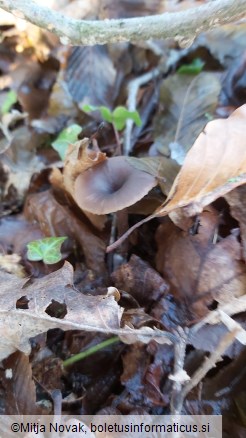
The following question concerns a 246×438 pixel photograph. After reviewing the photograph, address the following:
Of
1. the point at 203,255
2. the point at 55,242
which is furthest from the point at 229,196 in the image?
the point at 55,242

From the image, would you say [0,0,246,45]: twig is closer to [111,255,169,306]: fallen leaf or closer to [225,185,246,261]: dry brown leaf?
[225,185,246,261]: dry brown leaf

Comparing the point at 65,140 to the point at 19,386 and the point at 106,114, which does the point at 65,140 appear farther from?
the point at 19,386

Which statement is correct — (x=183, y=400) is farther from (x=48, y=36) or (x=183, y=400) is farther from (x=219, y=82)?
(x=48, y=36)

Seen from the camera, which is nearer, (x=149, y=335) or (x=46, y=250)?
(x=149, y=335)

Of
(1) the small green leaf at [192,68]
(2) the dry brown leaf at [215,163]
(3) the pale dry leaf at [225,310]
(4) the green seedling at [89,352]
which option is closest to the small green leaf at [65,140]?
(1) the small green leaf at [192,68]

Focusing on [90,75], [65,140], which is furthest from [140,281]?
[90,75]

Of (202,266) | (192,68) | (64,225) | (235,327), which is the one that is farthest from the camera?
(192,68)

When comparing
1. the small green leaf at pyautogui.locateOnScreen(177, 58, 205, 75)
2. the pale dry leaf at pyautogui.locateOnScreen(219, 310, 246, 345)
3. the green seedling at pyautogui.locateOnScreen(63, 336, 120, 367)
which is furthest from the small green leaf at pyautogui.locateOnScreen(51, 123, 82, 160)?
the pale dry leaf at pyautogui.locateOnScreen(219, 310, 246, 345)
